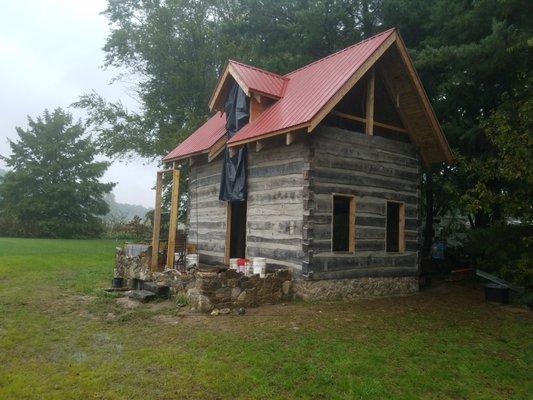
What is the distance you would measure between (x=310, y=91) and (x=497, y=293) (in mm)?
8169

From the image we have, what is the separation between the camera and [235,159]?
13.3m

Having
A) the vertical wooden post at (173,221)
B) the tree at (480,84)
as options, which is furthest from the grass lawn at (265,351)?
the tree at (480,84)

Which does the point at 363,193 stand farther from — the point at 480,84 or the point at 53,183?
the point at 53,183

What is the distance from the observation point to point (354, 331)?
858 centimetres

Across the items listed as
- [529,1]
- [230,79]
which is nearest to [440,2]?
[529,1]

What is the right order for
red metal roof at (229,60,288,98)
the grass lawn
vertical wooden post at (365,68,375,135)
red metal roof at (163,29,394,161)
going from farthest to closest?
red metal roof at (229,60,288,98), vertical wooden post at (365,68,375,135), red metal roof at (163,29,394,161), the grass lawn

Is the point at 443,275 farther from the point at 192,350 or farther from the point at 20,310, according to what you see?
the point at 20,310

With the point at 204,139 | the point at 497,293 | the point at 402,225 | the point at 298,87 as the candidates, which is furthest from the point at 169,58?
the point at 497,293

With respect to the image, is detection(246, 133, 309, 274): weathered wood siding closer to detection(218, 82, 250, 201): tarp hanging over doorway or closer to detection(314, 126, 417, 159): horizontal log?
detection(218, 82, 250, 201): tarp hanging over doorway

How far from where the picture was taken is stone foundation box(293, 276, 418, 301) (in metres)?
11.1

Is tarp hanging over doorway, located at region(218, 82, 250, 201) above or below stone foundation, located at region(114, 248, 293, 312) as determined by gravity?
above

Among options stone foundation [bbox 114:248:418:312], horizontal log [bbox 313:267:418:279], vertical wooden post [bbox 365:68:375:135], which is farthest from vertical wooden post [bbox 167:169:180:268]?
vertical wooden post [bbox 365:68:375:135]

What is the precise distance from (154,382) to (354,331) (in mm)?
4345

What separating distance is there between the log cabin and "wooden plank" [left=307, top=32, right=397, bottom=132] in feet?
0.16
